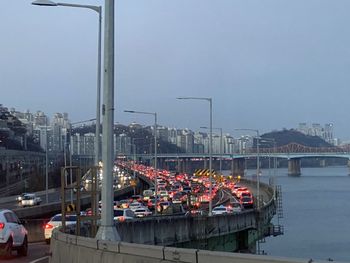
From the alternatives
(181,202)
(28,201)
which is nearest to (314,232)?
(181,202)

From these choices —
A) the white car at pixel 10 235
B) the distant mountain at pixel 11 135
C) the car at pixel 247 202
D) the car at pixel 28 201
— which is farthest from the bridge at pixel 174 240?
the distant mountain at pixel 11 135

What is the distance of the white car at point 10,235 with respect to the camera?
21.2m

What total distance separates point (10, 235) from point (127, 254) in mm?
10703

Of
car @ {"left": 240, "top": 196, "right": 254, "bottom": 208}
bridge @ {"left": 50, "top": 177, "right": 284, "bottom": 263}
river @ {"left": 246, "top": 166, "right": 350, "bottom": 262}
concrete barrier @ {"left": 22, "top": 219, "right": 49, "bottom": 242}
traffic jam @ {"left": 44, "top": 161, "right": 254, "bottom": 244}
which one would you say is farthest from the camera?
car @ {"left": 240, "top": 196, "right": 254, "bottom": 208}

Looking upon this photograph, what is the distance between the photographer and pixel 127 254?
11859 millimetres

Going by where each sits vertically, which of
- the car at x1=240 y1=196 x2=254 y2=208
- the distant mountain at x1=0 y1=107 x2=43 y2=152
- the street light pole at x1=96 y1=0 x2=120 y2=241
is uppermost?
the distant mountain at x1=0 y1=107 x2=43 y2=152

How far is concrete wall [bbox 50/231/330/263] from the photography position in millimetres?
8848

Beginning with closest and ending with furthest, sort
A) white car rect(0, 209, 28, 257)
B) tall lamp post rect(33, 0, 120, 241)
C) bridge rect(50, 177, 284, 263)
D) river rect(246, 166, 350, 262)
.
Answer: bridge rect(50, 177, 284, 263) → tall lamp post rect(33, 0, 120, 241) → white car rect(0, 209, 28, 257) → river rect(246, 166, 350, 262)

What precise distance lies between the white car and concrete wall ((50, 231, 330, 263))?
3.49 meters

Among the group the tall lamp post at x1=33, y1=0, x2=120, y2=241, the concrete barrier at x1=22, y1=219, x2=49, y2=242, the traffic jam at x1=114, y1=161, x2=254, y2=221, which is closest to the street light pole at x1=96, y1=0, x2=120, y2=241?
the tall lamp post at x1=33, y1=0, x2=120, y2=241

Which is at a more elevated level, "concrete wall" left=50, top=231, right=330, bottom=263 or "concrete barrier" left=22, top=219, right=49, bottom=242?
"concrete wall" left=50, top=231, right=330, bottom=263

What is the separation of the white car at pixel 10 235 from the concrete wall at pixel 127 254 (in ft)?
11.4

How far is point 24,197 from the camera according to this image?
246 feet

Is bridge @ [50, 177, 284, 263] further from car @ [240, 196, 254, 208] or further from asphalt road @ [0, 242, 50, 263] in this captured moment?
car @ [240, 196, 254, 208]
